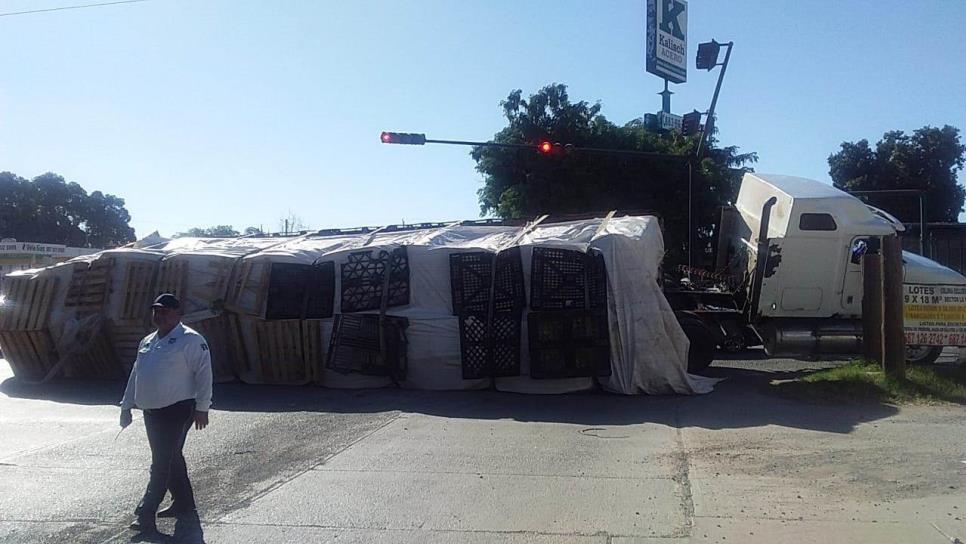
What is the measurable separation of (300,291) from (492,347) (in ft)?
11.5

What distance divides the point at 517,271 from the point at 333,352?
3262mm

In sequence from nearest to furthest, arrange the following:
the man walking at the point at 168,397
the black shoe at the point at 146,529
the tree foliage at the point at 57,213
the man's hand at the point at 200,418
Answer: the black shoe at the point at 146,529 < the man walking at the point at 168,397 < the man's hand at the point at 200,418 < the tree foliage at the point at 57,213

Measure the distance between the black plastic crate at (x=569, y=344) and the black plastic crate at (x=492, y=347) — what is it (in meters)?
0.36

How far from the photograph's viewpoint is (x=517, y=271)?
12555mm

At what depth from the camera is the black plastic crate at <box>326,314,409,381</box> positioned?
42.3ft

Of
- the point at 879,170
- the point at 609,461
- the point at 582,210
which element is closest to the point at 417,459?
the point at 609,461

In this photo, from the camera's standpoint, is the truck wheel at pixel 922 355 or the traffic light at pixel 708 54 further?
the traffic light at pixel 708 54

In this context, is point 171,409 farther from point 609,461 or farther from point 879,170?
point 879,170

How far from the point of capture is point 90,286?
14.2m

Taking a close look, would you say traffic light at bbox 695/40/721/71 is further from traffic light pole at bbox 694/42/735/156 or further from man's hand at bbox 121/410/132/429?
man's hand at bbox 121/410/132/429

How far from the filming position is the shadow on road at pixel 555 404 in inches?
398

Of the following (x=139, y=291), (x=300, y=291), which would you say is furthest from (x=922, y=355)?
(x=139, y=291)

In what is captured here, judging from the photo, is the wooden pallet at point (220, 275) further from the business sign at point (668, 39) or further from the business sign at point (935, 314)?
the business sign at point (668, 39)

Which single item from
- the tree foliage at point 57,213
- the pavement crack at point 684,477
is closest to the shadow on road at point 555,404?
the pavement crack at point 684,477
